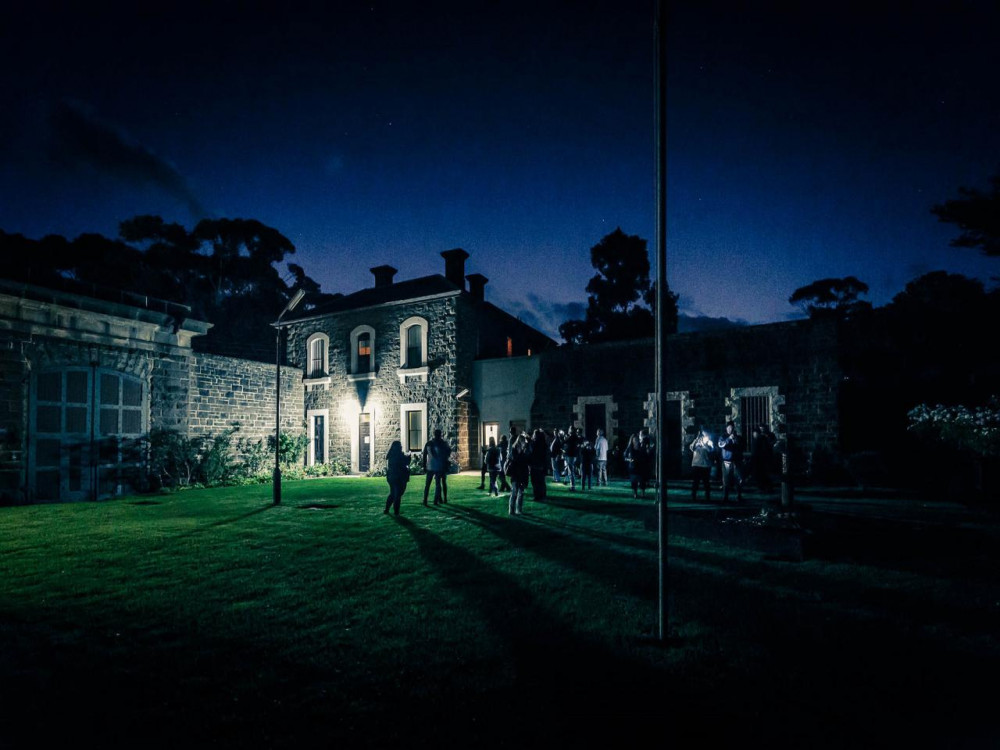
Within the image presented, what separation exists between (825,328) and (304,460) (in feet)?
71.3

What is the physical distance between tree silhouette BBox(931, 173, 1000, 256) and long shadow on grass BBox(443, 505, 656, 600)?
49.0ft

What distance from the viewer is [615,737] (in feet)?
10.9

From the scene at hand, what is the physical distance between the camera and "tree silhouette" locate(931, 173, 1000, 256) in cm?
1548

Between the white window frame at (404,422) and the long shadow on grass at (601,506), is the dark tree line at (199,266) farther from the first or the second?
the long shadow on grass at (601,506)

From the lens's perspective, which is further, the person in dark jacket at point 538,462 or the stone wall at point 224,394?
the stone wall at point 224,394

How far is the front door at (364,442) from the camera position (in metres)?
25.8

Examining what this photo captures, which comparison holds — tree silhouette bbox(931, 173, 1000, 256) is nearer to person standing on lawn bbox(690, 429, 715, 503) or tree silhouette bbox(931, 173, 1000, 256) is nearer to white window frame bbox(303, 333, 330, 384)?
person standing on lawn bbox(690, 429, 715, 503)

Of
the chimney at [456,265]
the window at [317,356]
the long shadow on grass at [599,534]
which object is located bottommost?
the long shadow on grass at [599,534]

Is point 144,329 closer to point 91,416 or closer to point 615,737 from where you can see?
point 91,416

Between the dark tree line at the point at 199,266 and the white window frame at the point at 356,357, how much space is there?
13609 mm

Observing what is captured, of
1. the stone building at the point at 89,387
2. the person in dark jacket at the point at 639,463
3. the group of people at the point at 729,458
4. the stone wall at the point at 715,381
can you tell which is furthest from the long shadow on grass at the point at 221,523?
the stone wall at the point at 715,381

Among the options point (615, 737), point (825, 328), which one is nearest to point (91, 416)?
point (615, 737)

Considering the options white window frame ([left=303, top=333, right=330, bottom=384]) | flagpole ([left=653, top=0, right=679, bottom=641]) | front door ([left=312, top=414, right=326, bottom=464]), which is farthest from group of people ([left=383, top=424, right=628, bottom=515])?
white window frame ([left=303, top=333, right=330, bottom=384])

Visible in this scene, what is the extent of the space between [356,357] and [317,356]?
92.9 inches
